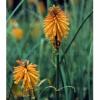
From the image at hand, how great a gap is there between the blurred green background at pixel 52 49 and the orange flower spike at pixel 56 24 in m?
0.02

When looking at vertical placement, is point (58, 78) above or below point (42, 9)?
below

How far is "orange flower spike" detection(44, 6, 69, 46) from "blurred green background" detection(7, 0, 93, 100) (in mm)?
19

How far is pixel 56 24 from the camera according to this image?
203 cm

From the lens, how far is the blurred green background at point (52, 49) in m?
2.05

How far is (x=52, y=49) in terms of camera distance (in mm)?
2059

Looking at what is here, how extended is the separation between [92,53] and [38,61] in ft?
0.70

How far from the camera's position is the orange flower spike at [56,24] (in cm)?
204

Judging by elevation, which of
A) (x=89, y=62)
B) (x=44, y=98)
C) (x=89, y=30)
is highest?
(x=89, y=30)

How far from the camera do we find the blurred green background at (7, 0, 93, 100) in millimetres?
2051

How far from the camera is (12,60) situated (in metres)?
2.06

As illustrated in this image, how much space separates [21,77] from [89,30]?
1.05 feet

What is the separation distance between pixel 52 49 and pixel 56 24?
0.33 feet
